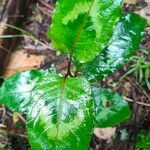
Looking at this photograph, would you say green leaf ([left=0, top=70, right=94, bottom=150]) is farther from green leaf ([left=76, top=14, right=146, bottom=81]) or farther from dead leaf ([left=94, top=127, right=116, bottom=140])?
dead leaf ([left=94, top=127, right=116, bottom=140])

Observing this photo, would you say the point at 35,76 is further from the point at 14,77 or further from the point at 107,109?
the point at 107,109

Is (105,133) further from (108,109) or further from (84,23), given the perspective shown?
(84,23)

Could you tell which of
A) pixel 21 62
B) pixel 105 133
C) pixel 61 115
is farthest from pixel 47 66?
pixel 61 115

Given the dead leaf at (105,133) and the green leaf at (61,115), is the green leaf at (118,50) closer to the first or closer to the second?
the green leaf at (61,115)

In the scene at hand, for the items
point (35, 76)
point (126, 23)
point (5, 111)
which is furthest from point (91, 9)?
point (5, 111)

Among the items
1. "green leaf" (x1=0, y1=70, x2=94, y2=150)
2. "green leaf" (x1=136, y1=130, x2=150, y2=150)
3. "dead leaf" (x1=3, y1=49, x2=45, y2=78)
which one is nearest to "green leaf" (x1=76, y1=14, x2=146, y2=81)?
"green leaf" (x1=0, y1=70, x2=94, y2=150)

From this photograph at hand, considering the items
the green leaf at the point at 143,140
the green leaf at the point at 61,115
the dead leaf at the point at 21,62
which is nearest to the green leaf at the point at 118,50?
the green leaf at the point at 61,115
